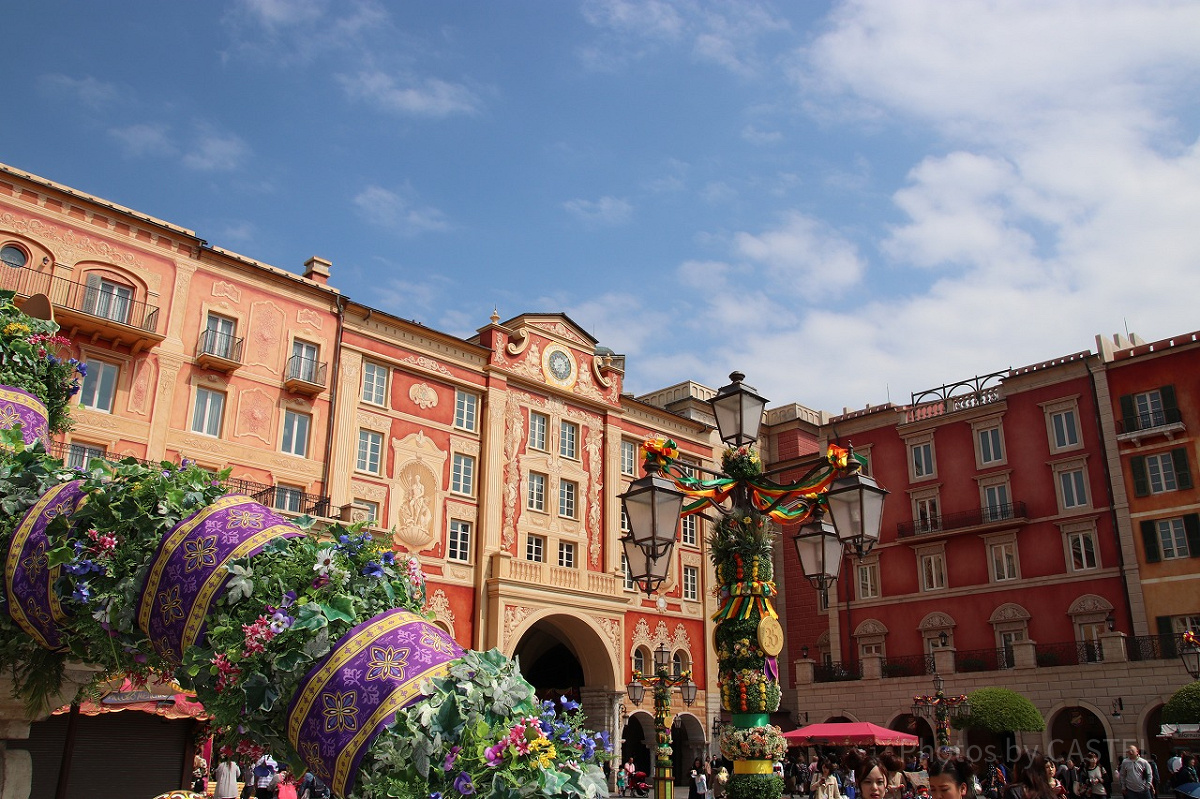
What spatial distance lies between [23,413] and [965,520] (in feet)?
106

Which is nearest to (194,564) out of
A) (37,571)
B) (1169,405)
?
(37,571)

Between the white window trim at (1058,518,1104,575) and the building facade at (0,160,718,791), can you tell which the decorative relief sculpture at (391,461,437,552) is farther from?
the white window trim at (1058,518,1104,575)

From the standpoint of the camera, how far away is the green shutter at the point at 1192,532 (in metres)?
28.4

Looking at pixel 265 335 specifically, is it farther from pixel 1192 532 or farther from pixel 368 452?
pixel 1192 532

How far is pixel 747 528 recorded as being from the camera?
841cm

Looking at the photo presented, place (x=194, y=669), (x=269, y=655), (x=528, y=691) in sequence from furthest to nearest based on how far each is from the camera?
(x=194, y=669) < (x=269, y=655) < (x=528, y=691)

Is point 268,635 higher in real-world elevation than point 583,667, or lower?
lower

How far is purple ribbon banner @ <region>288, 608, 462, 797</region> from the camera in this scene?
3555mm

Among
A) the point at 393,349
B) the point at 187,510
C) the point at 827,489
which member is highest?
the point at 393,349

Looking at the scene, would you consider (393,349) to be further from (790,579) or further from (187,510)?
(187,510)

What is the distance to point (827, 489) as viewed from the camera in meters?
8.59

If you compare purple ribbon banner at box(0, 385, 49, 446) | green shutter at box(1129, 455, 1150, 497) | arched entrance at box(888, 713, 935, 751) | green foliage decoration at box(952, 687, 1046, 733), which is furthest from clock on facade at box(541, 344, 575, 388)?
purple ribbon banner at box(0, 385, 49, 446)

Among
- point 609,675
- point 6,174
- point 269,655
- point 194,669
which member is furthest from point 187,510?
point 609,675

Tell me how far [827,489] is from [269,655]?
581 centimetres
